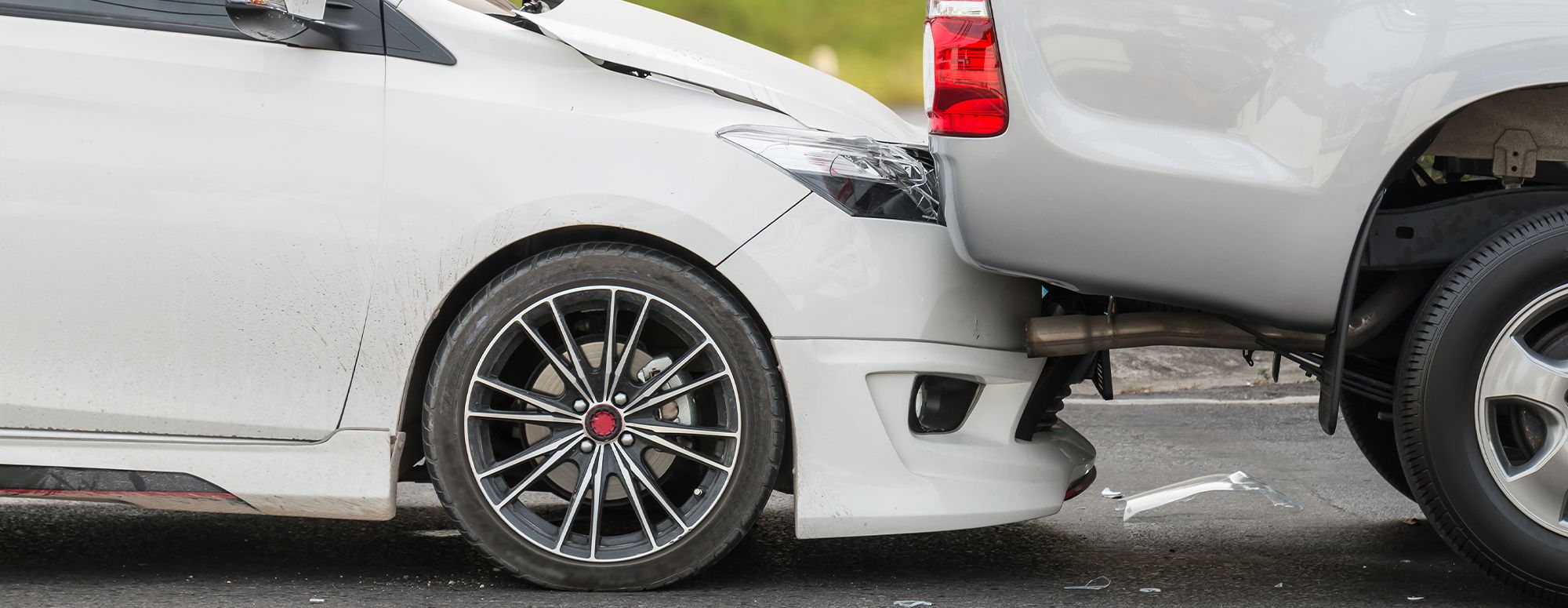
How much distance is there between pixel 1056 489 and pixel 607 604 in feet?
3.36

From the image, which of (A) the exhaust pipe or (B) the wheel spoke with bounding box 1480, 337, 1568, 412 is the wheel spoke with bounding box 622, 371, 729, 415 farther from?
(B) the wheel spoke with bounding box 1480, 337, 1568, 412

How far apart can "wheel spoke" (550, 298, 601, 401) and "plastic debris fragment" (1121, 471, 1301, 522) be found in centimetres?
169

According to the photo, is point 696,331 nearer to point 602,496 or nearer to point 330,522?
point 602,496

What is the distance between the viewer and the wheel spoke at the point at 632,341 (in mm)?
3146

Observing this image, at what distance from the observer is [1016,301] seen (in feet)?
10.8

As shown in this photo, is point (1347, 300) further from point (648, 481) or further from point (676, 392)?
point (648, 481)

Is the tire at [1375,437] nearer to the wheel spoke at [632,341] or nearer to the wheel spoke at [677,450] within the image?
the wheel spoke at [677,450]

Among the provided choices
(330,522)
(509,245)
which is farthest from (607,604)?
(330,522)

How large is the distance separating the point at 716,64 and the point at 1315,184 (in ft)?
4.40

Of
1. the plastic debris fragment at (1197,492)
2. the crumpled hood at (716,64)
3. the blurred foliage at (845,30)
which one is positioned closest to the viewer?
the crumpled hood at (716,64)

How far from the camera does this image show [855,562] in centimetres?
367

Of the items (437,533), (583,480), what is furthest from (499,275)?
(437,533)

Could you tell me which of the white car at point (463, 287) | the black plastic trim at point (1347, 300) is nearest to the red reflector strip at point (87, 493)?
the white car at point (463, 287)

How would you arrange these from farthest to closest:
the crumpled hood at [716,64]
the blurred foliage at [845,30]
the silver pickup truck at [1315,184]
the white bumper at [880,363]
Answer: the blurred foliage at [845,30], the crumpled hood at [716,64], the white bumper at [880,363], the silver pickup truck at [1315,184]
